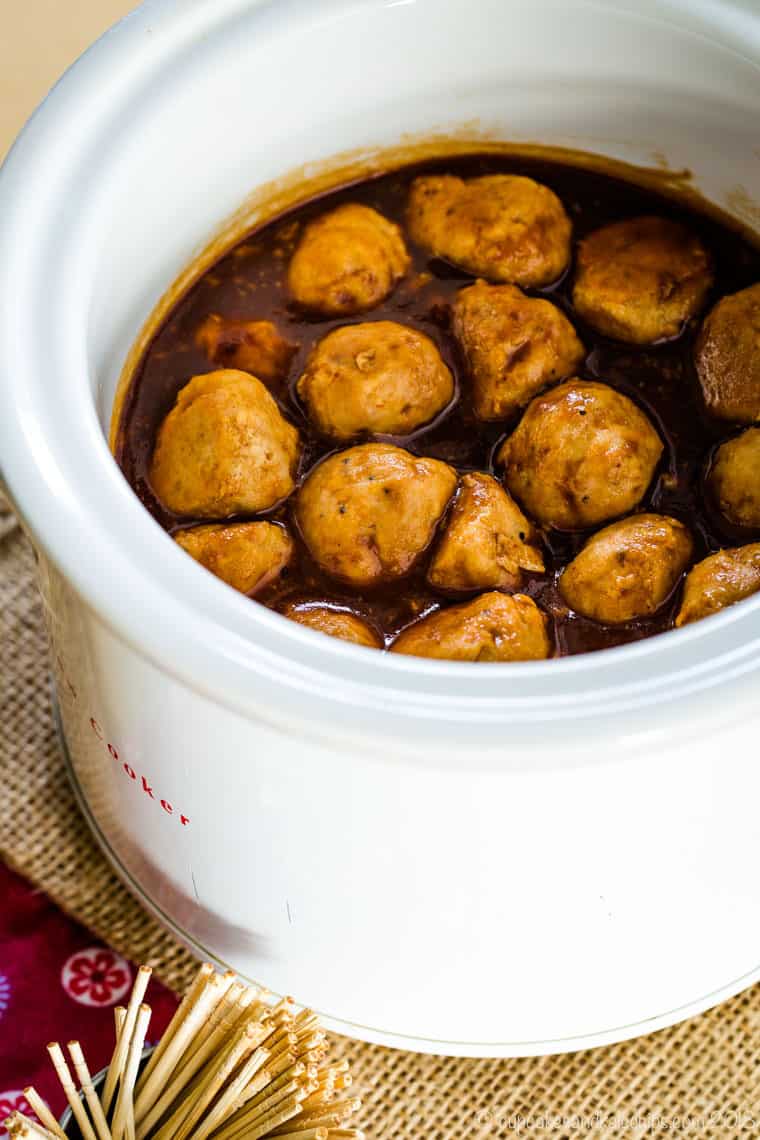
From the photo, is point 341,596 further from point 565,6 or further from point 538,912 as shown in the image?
point 565,6

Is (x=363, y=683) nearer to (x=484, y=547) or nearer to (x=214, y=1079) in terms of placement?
(x=484, y=547)

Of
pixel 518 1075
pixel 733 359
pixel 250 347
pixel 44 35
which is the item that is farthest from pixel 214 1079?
pixel 44 35

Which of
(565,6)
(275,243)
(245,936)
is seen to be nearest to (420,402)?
(275,243)

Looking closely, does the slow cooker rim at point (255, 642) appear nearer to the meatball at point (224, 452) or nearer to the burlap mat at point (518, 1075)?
the meatball at point (224, 452)

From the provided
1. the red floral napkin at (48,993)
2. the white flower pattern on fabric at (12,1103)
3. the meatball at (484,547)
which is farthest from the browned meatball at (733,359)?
the white flower pattern on fabric at (12,1103)

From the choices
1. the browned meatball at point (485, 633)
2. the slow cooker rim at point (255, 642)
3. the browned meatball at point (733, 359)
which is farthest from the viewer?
the browned meatball at point (733, 359)
